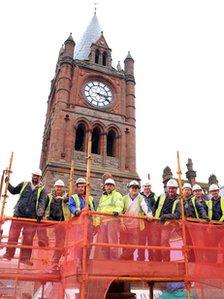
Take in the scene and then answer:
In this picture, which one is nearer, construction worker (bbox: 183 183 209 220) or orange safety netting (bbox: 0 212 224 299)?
orange safety netting (bbox: 0 212 224 299)

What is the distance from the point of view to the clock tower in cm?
2600

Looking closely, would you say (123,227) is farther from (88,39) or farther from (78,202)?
(88,39)

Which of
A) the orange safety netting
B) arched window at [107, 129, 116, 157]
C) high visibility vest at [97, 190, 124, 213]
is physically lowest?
the orange safety netting

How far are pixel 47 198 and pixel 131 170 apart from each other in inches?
792

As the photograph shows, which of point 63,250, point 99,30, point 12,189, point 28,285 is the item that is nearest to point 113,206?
point 63,250

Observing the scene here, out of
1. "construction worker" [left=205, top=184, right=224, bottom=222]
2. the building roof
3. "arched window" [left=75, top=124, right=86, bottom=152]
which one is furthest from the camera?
the building roof

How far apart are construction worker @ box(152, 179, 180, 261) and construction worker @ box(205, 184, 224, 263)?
2.59ft

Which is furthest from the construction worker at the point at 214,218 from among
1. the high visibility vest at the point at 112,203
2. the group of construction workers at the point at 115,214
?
the high visibility vest at the point at 112,203

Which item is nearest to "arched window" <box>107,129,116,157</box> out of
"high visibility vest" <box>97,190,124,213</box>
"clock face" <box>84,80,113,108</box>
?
"clock face" <box>84,80,113,108</box>

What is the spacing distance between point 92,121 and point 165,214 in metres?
22.0

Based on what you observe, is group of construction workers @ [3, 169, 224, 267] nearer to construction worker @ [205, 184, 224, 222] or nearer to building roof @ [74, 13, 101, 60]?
construction worker @ [205, 184, 224, 222]

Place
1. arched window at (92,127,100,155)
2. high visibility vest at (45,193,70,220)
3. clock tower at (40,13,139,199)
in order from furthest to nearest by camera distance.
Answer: arched window at (92,127,100,155) < clock tower at (40,13,139,199) < high visibility vest at (45,193,70,220)

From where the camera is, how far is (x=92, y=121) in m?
28.5

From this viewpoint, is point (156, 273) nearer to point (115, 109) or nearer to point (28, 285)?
point (28, 285)
